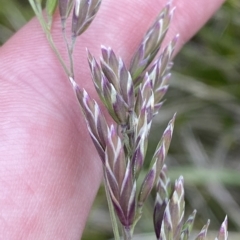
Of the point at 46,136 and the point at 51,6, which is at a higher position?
the point at 51,6

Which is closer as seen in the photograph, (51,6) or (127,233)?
(127,233)

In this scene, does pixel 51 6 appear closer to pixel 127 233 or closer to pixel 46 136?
pixel 46 136

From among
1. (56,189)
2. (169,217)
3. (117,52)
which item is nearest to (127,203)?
(169,217)

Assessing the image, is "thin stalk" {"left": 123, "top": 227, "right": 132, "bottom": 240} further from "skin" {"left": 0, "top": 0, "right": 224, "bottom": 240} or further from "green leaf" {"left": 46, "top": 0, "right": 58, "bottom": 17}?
"green leaf" {"left": 46, "top": 0, "right": 58, "bottom": 17}

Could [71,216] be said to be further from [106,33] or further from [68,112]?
[106,33]

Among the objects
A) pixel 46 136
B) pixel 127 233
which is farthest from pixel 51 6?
pixel 127 233

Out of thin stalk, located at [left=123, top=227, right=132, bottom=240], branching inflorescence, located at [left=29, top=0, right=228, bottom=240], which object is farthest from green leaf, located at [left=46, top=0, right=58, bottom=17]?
thin stalk, located at [left=123, top=227, right=132, bottom=240]

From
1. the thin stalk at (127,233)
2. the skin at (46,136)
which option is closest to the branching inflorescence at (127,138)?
the thin stalk at (127,233)
